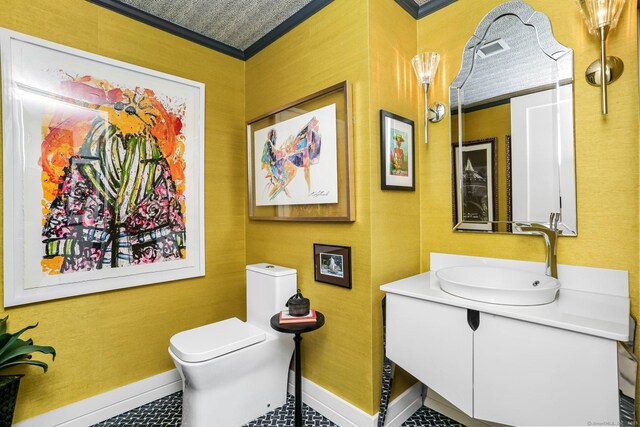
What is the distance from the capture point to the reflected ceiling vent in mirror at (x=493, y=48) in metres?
1.71

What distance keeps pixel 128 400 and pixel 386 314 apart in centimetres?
169

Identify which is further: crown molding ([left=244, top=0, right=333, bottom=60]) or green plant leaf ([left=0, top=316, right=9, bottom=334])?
crown molding ([left=244, top=0, right=333, bottom=60])

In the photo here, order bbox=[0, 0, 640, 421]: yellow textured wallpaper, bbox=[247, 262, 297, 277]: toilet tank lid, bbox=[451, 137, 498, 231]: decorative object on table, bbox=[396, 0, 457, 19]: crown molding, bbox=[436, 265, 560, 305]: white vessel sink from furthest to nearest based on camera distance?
bbox=[247, 262, 297, 277]: toilet tank lid, bbox=[396, 0, 457, 19]: crown molding, bbox=[451, 137, 498, 231]: decorative object on table, bbox=[0, 0, 640, 421]: yellow textured wallpaper, bbox=[436, 265, 560, 305]: white vessel sink

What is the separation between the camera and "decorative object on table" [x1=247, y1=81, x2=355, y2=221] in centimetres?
178

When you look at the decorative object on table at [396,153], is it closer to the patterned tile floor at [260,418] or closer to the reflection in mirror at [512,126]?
the reflection in mirror at [512,126]

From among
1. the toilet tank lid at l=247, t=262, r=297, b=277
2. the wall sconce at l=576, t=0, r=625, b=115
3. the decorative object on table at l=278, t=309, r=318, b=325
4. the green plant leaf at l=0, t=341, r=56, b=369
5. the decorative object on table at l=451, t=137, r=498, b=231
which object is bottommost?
the green plant leaf at l=0, t=341, r=56, b=369

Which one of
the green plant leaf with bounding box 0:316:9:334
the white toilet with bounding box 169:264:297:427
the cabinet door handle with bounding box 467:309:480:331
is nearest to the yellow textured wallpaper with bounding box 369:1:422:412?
the cabinet door handle with bounding box 467:309:480:331

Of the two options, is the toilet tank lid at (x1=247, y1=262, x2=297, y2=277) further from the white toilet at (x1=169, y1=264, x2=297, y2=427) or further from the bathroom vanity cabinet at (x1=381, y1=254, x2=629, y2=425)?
the bathroom vanity cabinet at (x1=381, y1=254, x2=629, y2=425)

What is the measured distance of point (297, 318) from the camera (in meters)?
1.70

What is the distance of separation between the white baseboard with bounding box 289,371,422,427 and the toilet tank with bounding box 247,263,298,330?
0.51 metres

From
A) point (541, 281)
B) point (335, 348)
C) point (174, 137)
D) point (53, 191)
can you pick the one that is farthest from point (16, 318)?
point (541, 281)

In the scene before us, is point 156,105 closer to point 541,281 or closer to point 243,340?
point 243,340

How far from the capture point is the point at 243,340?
69.8 inches

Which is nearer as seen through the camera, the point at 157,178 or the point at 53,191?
the point at 53,191
